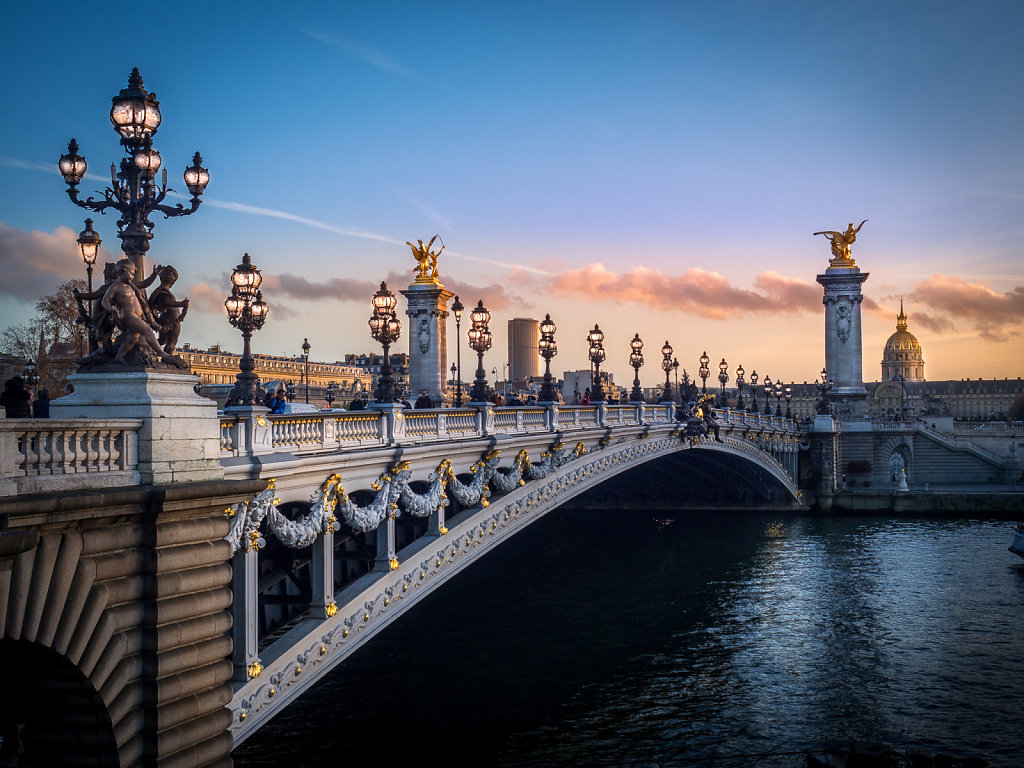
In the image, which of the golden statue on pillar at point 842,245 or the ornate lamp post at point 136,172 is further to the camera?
the golden statue on pillar at point 842,245

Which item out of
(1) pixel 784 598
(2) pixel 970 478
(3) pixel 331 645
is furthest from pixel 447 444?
(2) pixel 970 478

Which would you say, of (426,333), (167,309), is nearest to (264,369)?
(426,333)

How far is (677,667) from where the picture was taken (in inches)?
1068

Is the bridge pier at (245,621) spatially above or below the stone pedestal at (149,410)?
below

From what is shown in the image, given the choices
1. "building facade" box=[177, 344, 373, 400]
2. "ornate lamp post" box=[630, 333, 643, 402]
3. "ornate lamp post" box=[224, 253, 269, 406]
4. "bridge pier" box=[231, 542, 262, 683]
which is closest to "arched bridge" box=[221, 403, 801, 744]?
"bridge pier" box=[231, 542, 262, 683]

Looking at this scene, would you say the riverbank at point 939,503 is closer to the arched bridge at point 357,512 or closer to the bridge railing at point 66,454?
the arched bridge at point 357,512

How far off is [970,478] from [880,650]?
46.7 metres

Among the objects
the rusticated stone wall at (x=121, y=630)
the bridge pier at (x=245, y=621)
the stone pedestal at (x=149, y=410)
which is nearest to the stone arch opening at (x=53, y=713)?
the rusticated stone wall at (x=121, y=630)

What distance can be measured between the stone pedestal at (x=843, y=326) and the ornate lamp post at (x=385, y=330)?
59803 mm

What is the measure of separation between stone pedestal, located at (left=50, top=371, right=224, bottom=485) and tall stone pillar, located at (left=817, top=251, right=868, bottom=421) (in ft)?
225

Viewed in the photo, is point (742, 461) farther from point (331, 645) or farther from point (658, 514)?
point (331, 645)

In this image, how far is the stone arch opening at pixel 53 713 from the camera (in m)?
11.2

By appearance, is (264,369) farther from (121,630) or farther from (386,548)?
(121,630)

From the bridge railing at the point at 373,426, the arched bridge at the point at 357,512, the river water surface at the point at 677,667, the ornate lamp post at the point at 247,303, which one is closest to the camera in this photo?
the bridge railing at the point at 373,426
